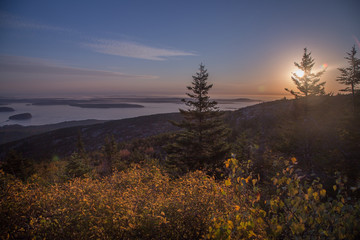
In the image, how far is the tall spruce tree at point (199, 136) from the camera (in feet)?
38.5

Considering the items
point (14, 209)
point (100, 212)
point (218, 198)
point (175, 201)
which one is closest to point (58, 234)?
point (100, 212)

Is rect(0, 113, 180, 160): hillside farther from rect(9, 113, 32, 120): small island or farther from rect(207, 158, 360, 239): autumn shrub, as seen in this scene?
rect(207, 158, 360, 239): autumn shrub

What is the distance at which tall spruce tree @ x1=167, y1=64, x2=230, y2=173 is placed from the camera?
462 inches

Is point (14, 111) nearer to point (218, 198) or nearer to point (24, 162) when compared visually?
point (24, 162)

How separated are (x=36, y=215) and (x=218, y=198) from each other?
16.2 feet

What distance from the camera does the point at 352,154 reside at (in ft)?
42.8

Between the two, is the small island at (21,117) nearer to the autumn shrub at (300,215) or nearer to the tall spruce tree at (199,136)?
the tall spruce tree at (199,136)

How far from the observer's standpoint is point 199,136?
12.1m

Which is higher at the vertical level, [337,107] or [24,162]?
[337,107]

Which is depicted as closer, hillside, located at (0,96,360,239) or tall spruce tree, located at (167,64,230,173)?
hillside, located at (0,96,360,239)

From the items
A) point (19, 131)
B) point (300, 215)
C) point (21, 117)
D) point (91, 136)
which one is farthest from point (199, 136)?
point (19, 131)

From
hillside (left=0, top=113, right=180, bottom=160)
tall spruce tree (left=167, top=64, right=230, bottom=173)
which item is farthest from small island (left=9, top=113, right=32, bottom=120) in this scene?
tall spruce tree (left=167, top=64, right=230, bottom=173)

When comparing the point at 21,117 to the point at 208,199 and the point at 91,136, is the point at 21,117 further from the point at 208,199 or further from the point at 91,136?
the point at 208,199

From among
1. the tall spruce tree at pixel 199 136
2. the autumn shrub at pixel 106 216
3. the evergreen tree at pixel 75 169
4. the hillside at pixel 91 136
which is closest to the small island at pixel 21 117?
the hillside at pixel 91 136
